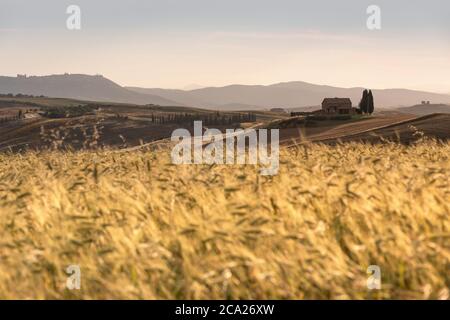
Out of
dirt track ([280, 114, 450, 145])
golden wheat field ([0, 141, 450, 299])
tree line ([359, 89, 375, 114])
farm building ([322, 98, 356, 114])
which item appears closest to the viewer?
golden wheat field ([0, 141, 450, 299])

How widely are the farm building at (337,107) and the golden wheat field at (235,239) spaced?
73.7 meters

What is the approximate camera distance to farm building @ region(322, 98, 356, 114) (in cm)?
8056

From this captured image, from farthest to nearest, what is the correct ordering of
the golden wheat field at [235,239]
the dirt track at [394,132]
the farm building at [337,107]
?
the farm building at [337,107]
the dirt track at [394,132]
the golden wheat field at [235,239]

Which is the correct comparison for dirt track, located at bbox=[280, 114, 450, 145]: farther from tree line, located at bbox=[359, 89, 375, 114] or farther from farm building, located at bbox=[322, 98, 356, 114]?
tree line, located at bbox=[359, 89, 375, 114]

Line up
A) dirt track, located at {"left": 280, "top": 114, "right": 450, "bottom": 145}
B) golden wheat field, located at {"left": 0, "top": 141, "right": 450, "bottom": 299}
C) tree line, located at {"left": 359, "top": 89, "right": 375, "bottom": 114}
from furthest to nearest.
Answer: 1. tree line, located at {"left": 359, "top": 89, "right": 375, "bottom": 114}
2. dirt track, located at {"left": 280, "top": 114, "right": 450, "bottom": 145}
3. golden wheat field, located at {"left": 0, "top": 141, "right": 450, "bottom": 299}

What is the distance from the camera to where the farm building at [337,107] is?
80.6 meters

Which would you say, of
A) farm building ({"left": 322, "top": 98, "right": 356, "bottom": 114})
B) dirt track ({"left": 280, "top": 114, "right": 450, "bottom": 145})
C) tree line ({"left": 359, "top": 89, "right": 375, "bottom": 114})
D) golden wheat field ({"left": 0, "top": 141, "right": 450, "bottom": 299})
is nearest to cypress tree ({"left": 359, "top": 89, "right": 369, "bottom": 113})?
tree line ({"left": 359, "top": 89, "right": 375, "bottom": 114})

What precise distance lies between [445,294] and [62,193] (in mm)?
5277

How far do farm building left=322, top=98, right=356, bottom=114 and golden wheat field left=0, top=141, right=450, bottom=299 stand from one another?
242 feet

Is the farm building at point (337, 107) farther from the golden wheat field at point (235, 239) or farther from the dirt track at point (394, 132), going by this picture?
the golden wheat field at point (235, 239)

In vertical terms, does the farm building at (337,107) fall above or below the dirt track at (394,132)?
above

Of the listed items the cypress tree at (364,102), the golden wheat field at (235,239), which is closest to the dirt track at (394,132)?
the golden wheat field at (235,239)

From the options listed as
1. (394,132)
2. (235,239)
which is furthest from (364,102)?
(235,239)

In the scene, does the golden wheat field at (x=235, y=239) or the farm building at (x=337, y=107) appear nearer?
the golden wheat field at (x=235, y=239)
